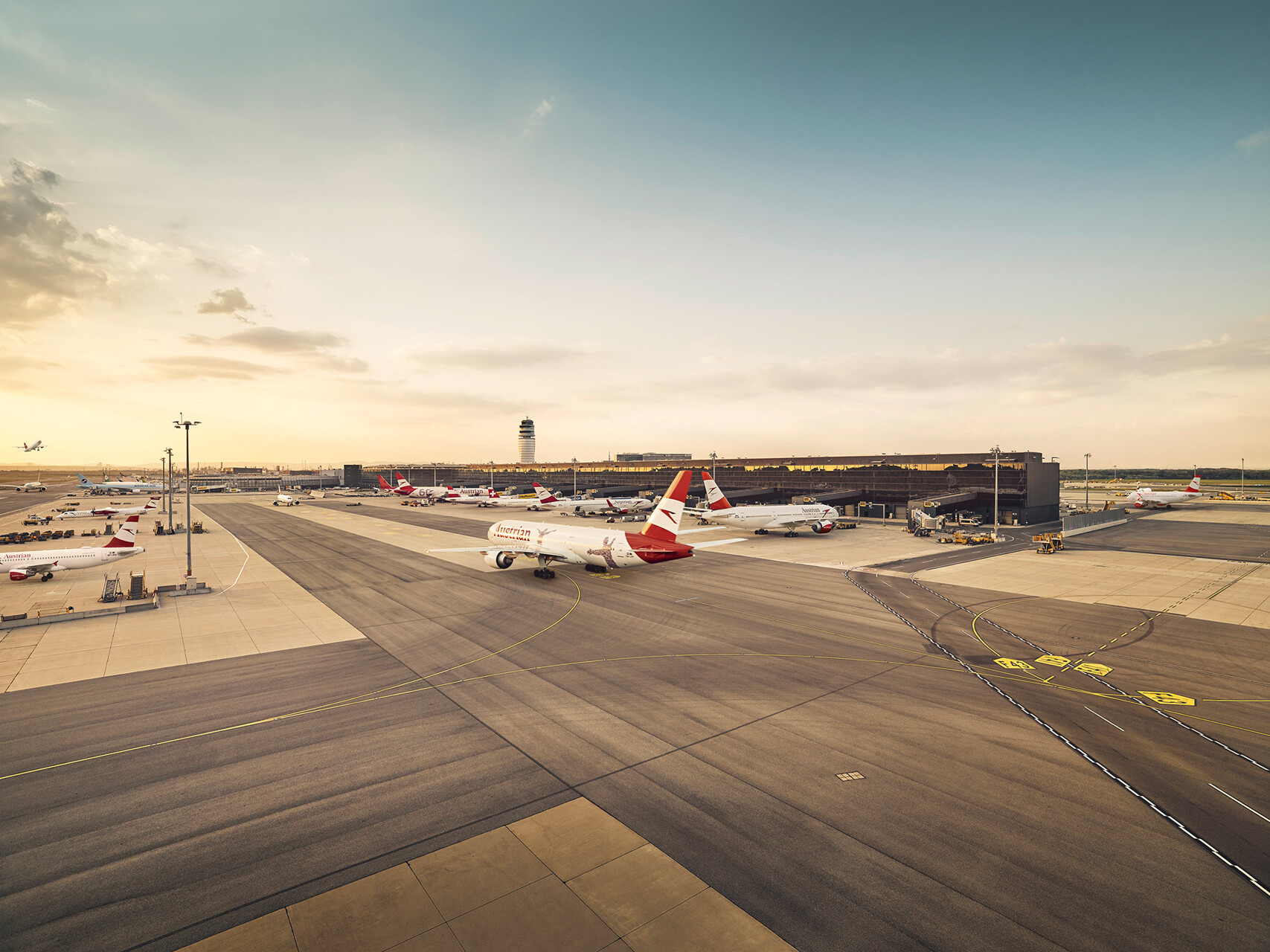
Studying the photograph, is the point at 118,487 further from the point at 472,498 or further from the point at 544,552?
the point at 544,552

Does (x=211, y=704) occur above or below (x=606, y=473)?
below

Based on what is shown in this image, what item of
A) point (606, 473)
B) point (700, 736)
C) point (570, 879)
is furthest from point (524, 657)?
point (606, 473)

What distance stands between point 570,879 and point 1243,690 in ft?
91.9

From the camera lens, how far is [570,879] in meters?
10.5

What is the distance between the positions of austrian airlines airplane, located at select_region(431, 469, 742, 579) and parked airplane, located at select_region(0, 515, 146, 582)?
3009 cm

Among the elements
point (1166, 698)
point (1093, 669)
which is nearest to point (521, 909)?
point (1166, 698)

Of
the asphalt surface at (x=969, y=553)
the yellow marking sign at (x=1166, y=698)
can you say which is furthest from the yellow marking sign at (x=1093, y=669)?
the asphalt surface at (x=969, y=553)

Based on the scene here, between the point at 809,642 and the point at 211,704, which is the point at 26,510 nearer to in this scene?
the point at 211,704

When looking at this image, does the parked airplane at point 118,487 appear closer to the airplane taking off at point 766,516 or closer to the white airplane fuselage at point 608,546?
the white airplane fuselage at point 608,546

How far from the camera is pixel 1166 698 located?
20.0m

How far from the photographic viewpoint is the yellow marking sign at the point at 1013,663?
76.4 ft

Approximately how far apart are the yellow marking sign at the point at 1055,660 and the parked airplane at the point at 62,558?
207ft

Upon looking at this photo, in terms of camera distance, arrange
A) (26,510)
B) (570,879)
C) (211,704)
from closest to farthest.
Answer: (570,879) → (211,704) → (26,510)

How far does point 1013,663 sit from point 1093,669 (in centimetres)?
323
